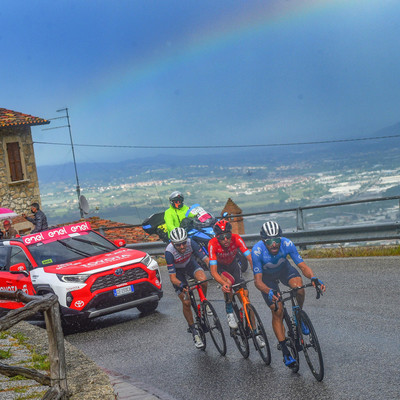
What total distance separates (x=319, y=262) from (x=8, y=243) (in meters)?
6.94

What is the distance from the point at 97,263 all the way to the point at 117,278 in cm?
52

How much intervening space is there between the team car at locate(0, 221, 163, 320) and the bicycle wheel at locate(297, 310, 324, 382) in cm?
487

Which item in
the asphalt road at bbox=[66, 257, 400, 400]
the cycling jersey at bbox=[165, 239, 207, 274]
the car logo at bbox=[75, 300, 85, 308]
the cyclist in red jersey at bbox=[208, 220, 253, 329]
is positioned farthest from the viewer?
the car logo at bbox=[75, 300, 85, 308]

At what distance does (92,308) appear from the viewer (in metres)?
11.8

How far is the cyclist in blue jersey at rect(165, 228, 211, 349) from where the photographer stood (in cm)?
973

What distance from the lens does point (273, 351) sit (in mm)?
9156

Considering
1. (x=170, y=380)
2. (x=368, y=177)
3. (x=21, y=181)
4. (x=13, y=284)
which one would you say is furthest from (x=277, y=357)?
(x=368, y=177)

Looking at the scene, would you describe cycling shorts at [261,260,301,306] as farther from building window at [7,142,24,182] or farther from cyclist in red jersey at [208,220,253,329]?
building window at [7,142,24,182]

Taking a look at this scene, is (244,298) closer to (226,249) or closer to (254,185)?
(226,249)

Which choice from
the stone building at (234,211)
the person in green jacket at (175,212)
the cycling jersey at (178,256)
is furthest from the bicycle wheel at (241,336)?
the stone building at (234,211)

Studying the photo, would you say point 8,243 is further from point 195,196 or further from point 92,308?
point 195,196

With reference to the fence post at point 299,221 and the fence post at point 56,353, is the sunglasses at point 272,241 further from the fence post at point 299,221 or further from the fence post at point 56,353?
the fence post at point 299,221

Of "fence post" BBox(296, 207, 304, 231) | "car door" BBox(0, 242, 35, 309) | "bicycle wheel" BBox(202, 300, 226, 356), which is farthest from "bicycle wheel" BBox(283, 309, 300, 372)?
"fence post" BBox(296, 207, 304, 231)

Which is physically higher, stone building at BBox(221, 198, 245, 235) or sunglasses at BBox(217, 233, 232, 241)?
sunglasses at BBox(217, 233, 232, 241)
